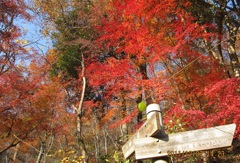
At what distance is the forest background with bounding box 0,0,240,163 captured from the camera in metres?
7.61

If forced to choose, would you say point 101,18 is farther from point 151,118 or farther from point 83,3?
point 151,118

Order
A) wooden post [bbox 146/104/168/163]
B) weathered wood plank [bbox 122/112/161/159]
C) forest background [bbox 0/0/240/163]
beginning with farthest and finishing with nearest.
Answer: forest background [bbox 0/0/240/163] < wooden post [bbox 146/104/168/163] < weathered wood plank [bbox 122/112/161/159]

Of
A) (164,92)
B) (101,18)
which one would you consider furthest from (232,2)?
(101,18)

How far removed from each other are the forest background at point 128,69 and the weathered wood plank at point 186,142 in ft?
5.26

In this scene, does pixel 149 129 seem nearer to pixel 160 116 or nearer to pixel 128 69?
pixel 160 116

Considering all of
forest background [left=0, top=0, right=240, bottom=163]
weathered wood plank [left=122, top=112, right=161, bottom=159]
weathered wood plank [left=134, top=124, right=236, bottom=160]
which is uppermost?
forest background [left=0, top=0, right=240, bottom=163]

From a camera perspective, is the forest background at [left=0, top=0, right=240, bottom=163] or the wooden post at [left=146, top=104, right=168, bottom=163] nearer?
the wooden post at [left=146, top=104, right=168, bottom=163]

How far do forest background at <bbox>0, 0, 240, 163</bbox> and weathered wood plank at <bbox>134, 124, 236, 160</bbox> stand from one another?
1603 millimetres

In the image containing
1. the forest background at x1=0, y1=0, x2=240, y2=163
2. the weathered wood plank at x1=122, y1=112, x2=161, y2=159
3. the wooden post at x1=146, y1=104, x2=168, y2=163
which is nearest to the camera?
the weathered wood plank at x1=122, y1=112, x2=161, y2=159

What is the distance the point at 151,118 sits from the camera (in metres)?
2.71

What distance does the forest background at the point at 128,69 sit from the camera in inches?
300

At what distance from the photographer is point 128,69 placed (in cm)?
1059

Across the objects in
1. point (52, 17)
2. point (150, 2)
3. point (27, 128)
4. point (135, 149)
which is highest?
point (52, 17)

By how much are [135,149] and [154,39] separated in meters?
6.95
